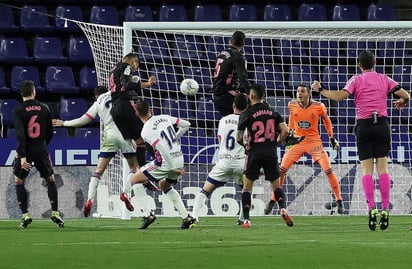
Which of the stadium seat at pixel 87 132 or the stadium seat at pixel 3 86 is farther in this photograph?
the stadium seat at pixel 3 86

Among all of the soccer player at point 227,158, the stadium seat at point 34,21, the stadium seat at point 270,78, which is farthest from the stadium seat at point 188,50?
the soccer player at point 227,158

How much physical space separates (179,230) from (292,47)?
262 inches

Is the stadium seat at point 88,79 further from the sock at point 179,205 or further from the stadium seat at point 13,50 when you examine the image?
the sock at point 179,205

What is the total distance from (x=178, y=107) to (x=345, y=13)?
211 inches

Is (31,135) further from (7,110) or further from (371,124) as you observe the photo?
(7,110)

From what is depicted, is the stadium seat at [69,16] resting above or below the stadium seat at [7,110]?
above

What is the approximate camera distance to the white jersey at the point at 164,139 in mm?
12867

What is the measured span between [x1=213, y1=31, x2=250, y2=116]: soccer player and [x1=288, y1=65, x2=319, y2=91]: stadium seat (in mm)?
4685

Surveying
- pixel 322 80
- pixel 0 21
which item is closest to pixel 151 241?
pixel 322 80

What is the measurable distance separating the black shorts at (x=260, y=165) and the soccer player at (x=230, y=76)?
3.76 feet

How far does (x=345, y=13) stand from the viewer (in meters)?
22.1

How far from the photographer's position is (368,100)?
1234 cm

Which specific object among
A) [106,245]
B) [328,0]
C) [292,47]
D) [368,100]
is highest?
[328,0]

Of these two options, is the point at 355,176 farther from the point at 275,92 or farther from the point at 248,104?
the point at 248,104
